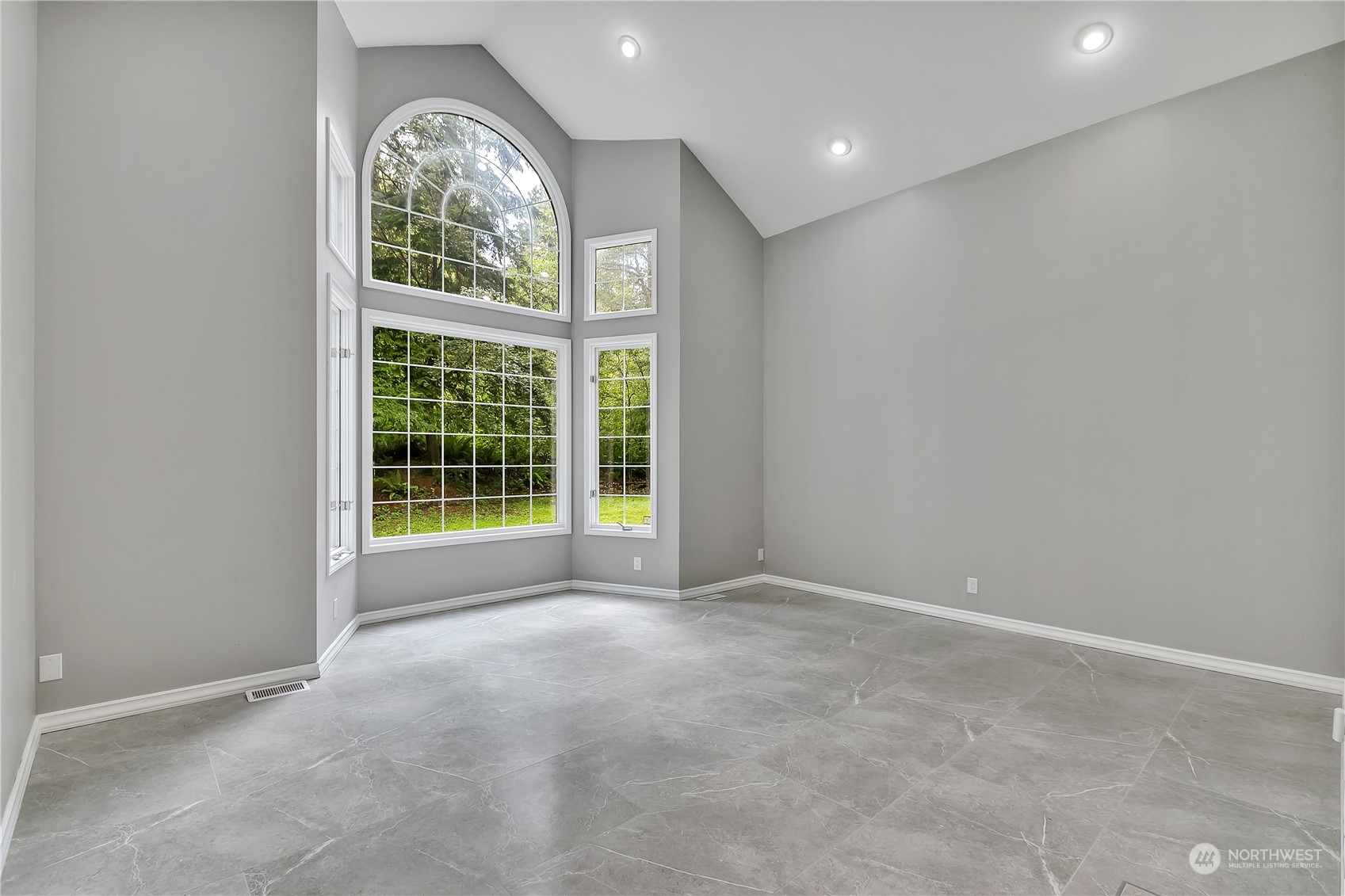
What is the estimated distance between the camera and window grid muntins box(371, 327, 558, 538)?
16.0ft

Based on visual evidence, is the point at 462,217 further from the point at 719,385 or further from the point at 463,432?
the point at 719,385

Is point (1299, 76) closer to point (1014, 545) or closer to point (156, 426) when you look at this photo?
point (1014, 545)

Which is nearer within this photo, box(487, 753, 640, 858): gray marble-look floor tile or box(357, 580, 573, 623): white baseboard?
box(487, 753, 640, 858): gray marble-look floor tile

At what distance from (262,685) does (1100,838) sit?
12.2 ft

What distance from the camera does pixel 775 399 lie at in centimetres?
619

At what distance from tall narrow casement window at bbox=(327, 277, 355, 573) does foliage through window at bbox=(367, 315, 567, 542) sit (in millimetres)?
235

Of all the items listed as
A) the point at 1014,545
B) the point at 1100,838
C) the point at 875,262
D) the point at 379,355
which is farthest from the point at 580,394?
the point at 1100,838

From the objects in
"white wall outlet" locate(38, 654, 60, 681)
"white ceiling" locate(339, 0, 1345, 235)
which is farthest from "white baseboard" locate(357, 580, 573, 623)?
"white ceiling" locate(339, 0, 1345, 235)

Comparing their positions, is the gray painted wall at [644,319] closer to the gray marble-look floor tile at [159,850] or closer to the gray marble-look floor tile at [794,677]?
the gray marble-look floor tile at [794,677]

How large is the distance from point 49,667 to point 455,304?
3315 millimetres

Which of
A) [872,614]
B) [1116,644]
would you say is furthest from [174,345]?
[1116,644]

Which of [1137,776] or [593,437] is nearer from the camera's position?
[1137,776]

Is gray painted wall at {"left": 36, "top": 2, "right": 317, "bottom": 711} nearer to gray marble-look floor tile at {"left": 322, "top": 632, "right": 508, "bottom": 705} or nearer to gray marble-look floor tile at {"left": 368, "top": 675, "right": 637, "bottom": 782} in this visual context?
gray marble-look floor tile at {"left": 322, "top": 632, "right": 508, "bottom": 705}

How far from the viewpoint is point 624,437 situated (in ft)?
19.0
